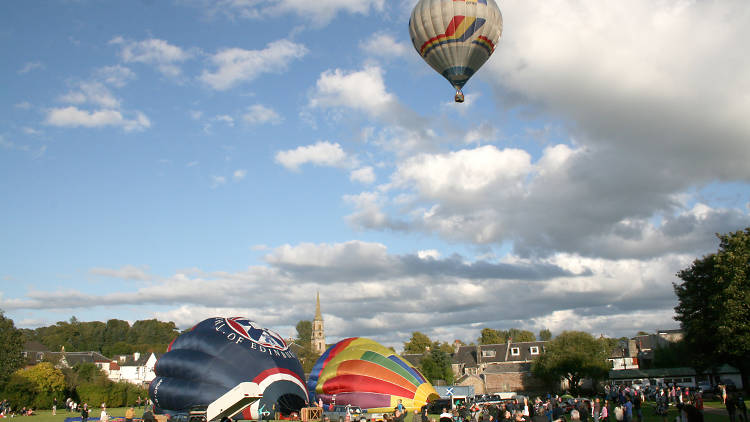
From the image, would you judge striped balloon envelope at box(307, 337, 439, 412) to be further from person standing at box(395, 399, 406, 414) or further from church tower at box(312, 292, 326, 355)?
church tower at box(312, 292, 326, 355)

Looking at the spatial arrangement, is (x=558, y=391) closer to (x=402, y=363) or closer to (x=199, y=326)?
(x=402, y=363)

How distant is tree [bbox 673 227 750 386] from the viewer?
128 feet

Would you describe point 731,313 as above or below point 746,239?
below

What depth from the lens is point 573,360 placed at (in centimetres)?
6091

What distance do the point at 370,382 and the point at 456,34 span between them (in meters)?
19.7

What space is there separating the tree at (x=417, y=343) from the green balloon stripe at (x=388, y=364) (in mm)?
67479

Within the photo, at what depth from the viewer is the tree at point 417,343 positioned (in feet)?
331

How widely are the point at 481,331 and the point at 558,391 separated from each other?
5098cm

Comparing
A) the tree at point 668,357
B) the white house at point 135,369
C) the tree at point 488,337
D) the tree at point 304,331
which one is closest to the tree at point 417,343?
the tree at point 488,337

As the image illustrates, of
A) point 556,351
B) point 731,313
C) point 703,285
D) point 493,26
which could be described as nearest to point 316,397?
point 493,26

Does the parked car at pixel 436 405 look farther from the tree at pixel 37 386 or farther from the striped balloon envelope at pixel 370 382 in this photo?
the tree at pixel 37 386

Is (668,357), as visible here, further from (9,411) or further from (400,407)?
(9,411)

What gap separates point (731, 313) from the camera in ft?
128

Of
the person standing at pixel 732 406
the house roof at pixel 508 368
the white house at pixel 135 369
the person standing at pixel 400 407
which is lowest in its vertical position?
the white house at pixel 135 369
